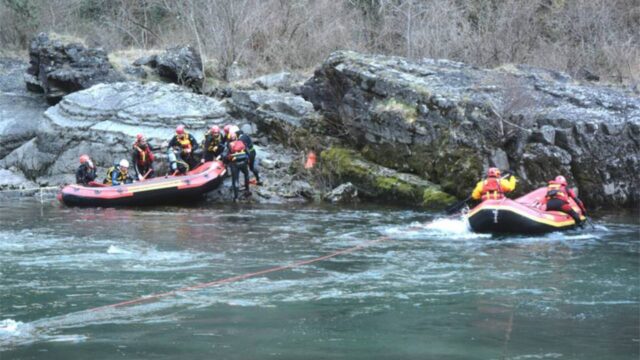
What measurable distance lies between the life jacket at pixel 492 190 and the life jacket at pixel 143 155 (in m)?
7.82

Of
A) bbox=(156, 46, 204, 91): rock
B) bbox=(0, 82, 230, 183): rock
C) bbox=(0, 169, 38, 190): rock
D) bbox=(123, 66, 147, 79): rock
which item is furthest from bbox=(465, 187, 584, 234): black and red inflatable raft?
bbox=(123, 66, 147, 79): rock

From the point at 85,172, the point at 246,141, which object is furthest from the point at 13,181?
the point at 246,141

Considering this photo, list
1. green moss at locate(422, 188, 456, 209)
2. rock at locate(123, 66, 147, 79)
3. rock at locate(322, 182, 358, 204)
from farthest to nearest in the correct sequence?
1. rock at locate(123, 66, 147, 79)
2. rock at locate(322, 182, 358, 204)
3. green moss at locate(422, 188, 456, 209)

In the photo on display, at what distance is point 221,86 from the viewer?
25141 millimetres

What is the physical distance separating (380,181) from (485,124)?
2547 mm

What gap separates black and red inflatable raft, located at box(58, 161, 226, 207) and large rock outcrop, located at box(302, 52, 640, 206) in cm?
410

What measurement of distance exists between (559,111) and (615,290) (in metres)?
8.21

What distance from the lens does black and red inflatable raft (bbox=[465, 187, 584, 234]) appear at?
47.6ft

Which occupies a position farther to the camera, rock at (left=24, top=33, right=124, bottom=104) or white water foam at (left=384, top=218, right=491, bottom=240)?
rock at (left=24, top=33, right=124, bottom=104)

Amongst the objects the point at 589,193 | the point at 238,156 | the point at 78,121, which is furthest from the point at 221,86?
the point at 589,193

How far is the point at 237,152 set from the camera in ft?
62.6

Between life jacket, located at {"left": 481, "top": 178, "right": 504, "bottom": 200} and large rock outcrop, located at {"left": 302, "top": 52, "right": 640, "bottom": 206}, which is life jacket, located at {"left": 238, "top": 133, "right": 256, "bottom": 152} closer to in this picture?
large rock outcrop, located at {"left": 302, "top": 52, "right": 640, "bottom": 206}

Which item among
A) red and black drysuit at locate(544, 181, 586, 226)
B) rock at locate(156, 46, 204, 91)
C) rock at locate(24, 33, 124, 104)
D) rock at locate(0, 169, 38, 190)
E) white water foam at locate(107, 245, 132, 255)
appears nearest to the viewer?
white water foam at locate(107, 245, 132, 255)

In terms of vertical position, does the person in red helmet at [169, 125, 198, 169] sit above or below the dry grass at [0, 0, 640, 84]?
below
